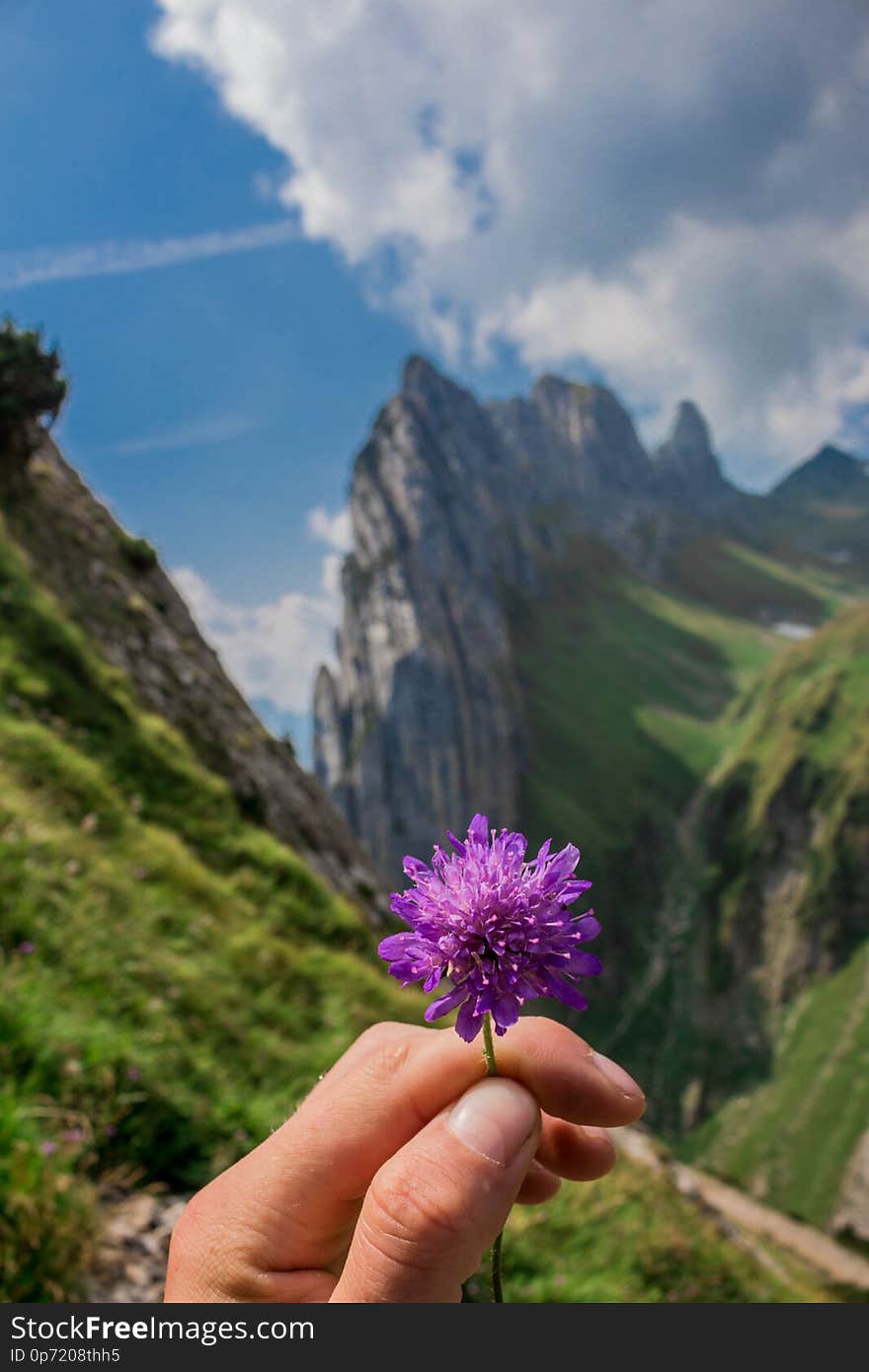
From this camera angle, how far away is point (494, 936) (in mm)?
2264

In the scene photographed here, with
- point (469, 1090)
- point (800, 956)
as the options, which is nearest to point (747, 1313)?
point (469, 1090)

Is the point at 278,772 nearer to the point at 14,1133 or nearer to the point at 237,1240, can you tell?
the point at 14,1133

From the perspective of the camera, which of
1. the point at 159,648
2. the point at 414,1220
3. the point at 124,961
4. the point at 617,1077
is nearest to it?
the point at 414,1220

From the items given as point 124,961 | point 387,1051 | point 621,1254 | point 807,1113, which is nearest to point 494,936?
point 387,1051

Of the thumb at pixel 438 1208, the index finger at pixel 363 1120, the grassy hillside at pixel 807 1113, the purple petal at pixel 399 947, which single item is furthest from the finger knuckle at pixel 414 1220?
the grassy hillside at pixel 807 1113

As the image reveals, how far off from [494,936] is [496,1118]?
52cm

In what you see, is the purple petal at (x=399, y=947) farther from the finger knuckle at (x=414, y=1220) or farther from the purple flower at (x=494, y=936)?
the finger knuckle at (x=414, y=1220)

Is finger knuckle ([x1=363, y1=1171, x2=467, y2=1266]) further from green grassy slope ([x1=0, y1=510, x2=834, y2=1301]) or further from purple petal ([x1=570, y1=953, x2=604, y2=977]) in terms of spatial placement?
green grassy slope ([x1=0, y1=510, x2=834, y2=1301])

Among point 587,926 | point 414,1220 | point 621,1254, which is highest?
point 587,926

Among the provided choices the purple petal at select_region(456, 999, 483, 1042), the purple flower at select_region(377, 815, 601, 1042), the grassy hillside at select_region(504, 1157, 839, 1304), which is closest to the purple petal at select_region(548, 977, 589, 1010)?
the purple flower at select_region(377, 815, 601, 1042)

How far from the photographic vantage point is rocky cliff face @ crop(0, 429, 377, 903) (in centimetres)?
1620

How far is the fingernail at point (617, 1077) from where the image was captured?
252 centimetres

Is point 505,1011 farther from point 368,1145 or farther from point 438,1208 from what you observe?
point 368,1145

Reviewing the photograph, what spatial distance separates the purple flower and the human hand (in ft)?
1.01
